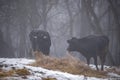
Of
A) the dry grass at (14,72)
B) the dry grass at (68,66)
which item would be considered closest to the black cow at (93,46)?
the dry grass at (68,66)

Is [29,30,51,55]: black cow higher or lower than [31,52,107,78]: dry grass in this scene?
higher

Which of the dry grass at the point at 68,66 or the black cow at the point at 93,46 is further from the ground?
the black cow at the point at 93,46

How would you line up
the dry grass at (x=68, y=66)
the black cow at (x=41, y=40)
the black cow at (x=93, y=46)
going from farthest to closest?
the black cow at (x=41, y=40)
the black cow at (x=93, y=46)
the dry grass at (x=68, y=66)

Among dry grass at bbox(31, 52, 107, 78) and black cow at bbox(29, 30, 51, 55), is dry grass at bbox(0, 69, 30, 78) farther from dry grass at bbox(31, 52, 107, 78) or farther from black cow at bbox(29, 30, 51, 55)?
black cow at bbox(29, 30, 51, 55)

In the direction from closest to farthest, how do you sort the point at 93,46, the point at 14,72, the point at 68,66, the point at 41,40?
the point at 14,72, the point at 68,66, the point at 93,46, the point at 41,40

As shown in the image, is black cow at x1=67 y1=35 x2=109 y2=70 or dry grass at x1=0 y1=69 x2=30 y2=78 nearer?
dry grass at x1=0 y1=69 x2=30 y2=78

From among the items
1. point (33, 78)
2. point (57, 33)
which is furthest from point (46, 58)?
point (57, 33)

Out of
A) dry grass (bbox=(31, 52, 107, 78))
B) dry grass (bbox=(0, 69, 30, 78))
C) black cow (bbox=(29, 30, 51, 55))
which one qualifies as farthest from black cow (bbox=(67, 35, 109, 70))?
dry grass (bbox=(0, 69, 30, 78))

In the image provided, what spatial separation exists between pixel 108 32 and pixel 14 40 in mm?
19580

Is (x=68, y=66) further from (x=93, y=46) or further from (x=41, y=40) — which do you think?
(x=41, y=40)

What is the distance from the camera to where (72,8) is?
42781 millimetres

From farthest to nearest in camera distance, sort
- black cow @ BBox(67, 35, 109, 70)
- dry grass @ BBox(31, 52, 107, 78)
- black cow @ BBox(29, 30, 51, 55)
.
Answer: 1. black cow @ BBox(29, 30, 51, 55)
2. black cow @ BBox(67, 35, 109, 70)
3. dry grass @ BBox(31, 52, 107, 78)

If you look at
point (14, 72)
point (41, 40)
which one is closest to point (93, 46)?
point (41, 40)

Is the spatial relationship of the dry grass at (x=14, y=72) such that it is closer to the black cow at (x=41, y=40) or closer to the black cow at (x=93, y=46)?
the black cow at (x=93, y=46)
